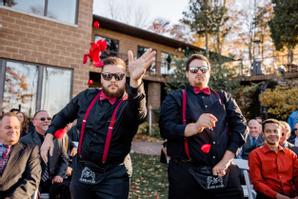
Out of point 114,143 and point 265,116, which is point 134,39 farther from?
point 114,143

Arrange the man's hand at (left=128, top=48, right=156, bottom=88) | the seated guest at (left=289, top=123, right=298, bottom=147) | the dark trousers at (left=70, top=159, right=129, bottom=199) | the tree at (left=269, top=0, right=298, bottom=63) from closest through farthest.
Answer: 1. the man's hand at (left=128, top=48, right=156, bottom=88)
2. the dark trousers at (left=70, top=159, right=129, bottom=199)
3. the seated guest at (left=289, top=123, right=298, bottom=147)
4. the tree at (left=269, top=0, right=298, bottom=63)

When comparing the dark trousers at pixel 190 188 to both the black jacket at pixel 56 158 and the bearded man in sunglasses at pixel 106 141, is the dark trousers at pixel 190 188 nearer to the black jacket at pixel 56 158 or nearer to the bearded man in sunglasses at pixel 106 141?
the bearded man in sunglasses at pixel 106 141

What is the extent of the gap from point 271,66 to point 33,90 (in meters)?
15.5

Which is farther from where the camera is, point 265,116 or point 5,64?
point 265,116

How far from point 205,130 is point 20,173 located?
1835mm

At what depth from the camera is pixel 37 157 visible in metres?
3.33

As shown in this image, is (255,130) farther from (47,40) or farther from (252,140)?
(47,40)

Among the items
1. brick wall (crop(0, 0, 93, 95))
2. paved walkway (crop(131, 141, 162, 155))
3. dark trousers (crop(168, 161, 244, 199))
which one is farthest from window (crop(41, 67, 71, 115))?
dark trousers (crop(168, 161, 244, 199))

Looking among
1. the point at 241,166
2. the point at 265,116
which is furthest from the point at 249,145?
the point at 265,116

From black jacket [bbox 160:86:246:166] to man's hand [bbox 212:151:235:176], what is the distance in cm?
4

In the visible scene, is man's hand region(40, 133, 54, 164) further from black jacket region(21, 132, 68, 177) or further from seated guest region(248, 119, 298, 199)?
seated guest region(248, 119, 298, 199)

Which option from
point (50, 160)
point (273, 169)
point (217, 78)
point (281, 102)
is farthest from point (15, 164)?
point (217, 78)

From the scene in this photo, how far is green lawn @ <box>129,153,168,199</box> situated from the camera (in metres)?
6.10

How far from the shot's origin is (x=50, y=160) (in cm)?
460
